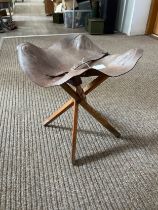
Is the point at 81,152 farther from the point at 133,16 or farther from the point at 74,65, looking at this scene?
A: the point at 133,16

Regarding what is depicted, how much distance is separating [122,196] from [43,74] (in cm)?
79

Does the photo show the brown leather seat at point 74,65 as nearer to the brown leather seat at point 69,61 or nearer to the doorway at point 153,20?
the brown leather seat at point 69,61

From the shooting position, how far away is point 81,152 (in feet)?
4.68

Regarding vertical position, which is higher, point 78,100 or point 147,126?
point 78,100

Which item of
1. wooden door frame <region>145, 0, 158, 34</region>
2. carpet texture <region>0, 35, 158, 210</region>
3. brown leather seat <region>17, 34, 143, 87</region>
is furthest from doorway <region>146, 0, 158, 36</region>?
brown leather seat <region>17, 34, 143, 87</region>

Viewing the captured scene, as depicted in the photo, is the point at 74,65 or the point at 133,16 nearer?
the point at 74,65

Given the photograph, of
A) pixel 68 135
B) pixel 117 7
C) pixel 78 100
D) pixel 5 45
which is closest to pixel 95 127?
pixel 68 135

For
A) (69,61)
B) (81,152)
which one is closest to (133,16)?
(69,61)

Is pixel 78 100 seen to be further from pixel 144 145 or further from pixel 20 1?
pixel 20 1

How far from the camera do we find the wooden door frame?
3740 mm

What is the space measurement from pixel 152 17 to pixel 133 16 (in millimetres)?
370

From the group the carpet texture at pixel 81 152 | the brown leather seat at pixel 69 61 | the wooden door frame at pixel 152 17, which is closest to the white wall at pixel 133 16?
the wooden door frame at pixel 152 17

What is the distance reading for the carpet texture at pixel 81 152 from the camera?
114 cm

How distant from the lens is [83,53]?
1525mm
